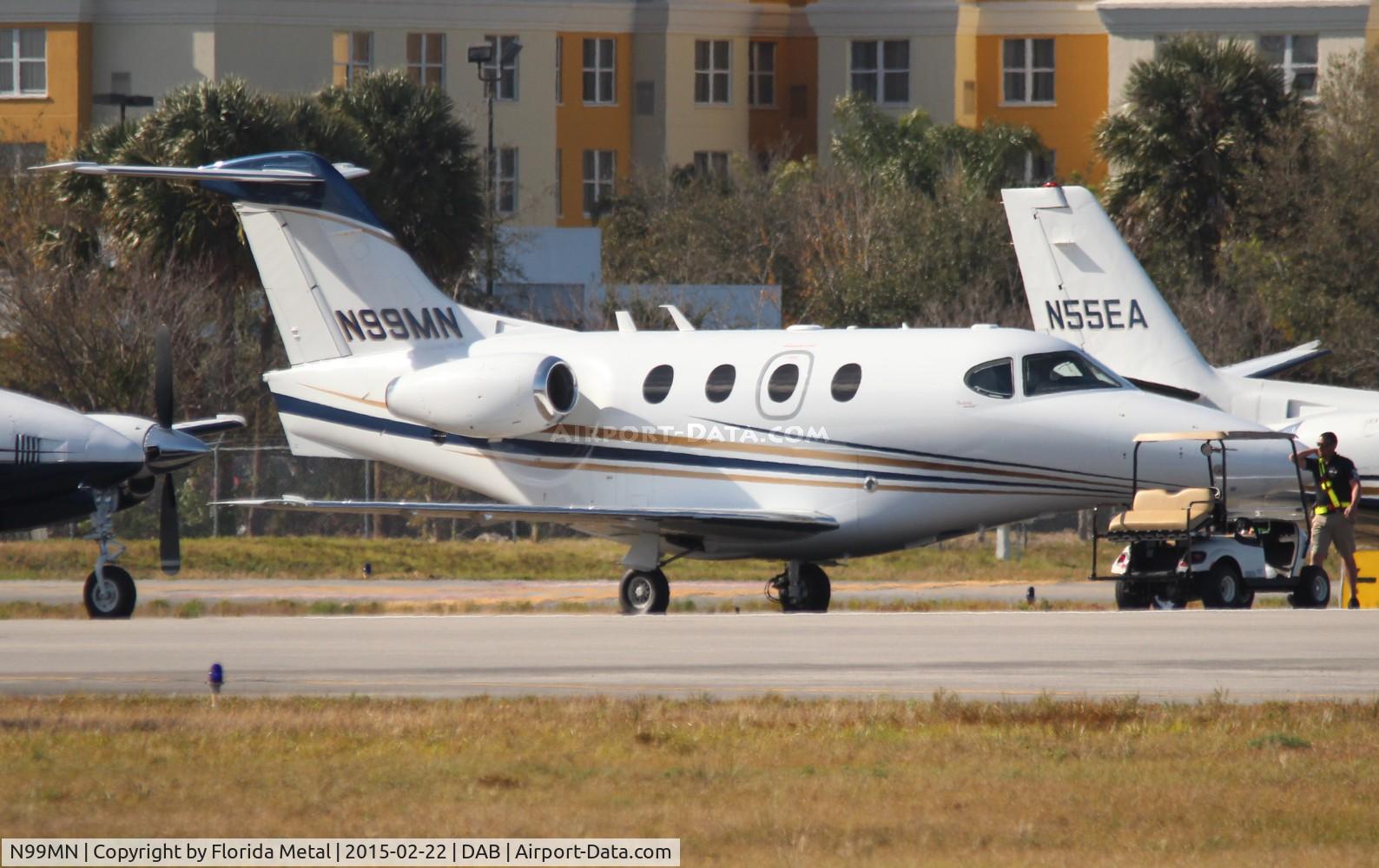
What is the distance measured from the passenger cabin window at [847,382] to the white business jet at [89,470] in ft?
23.8

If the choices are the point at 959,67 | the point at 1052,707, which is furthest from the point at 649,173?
the point at 1052,707

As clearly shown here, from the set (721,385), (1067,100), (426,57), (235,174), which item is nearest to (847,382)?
(721,385)

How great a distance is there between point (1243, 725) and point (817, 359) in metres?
12.1

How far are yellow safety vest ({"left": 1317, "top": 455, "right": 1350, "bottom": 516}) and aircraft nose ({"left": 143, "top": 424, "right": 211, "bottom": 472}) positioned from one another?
12780mm

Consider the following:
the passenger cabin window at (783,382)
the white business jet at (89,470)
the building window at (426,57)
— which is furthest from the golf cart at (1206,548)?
the building window at (426,57)

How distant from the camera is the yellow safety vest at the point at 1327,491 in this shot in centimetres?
2541

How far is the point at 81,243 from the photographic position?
1929 inches

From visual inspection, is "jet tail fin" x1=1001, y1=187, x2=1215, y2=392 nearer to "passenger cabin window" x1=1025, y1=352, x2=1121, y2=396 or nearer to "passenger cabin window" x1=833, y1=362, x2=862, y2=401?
"passenger cabin window" x1=1025, y1=352, x2=1121, y2=396

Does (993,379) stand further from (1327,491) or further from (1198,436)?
(1327,491)

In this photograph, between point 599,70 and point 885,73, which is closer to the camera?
point 599,70

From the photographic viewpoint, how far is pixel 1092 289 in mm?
32312

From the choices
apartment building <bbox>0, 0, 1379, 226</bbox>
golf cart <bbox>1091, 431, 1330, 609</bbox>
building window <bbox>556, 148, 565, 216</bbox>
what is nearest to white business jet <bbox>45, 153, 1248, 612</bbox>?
golf cart <bbox>1091, 431, 1330, 609</bbox>

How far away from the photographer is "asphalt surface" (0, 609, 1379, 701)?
16094 millimetres

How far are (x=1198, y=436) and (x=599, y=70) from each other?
68327 mm
